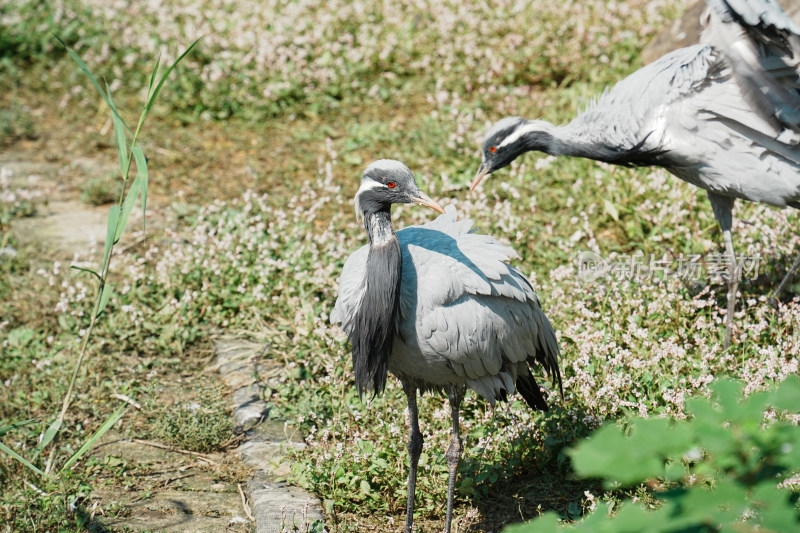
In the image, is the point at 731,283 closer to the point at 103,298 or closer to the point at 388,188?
the point at 388,188

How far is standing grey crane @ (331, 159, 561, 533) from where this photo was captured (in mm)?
3672

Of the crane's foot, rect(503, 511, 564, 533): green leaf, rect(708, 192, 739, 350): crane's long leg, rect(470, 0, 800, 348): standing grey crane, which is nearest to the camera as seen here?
rect(503, 511, 564, 533): green leaf

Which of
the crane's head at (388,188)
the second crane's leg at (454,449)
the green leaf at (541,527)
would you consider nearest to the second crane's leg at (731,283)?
the second crane's leg at (454,449)

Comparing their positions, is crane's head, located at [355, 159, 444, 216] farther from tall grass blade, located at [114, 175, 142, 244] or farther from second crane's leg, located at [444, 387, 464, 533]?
tall grass blade, located at [114, 175, 142, 244]

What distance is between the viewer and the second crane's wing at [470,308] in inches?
145

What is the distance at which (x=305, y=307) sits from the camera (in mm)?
5453

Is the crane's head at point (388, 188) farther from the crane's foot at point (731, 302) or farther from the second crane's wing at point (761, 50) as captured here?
the crane's foot at point (731, 302)

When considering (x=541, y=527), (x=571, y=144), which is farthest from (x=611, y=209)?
(x=541, y=527)

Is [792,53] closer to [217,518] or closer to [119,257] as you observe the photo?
[217,518]

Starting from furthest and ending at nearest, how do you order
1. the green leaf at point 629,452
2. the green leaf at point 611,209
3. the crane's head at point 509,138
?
the green leaf at point 611,209, the crane's head at point 509,138, the green leaf at point 629,452

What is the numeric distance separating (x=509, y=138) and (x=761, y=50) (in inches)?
65.3

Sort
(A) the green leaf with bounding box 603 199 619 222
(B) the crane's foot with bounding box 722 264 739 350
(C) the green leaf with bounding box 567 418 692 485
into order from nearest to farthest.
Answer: (C) the green leaf with bounding box 567 418 692 485 < (B) the crane's foot with bounding box 722 264 739 350 < (A) the green leaf with bounding box 603 199 619 222

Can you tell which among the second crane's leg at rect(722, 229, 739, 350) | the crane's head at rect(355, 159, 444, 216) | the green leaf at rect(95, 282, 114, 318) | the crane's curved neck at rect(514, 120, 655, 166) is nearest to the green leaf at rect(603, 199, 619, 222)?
the crane's curved neck at rect(514, 120, 655, 166)

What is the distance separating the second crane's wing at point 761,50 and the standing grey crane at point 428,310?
1863 mm
